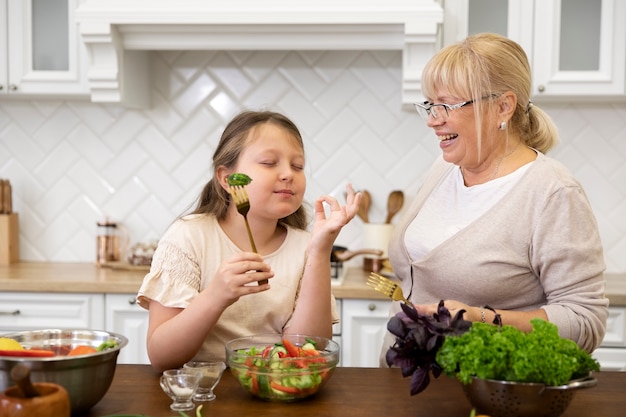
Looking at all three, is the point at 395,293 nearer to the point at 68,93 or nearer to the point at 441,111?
the point at 441,111

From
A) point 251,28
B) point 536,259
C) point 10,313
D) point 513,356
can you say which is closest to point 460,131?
point 536,259

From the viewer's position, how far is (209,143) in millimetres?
3461

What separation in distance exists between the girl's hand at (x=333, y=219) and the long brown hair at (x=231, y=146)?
270 millimetres

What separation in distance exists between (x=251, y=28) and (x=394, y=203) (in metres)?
0.99

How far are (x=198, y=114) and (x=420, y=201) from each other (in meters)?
1.68

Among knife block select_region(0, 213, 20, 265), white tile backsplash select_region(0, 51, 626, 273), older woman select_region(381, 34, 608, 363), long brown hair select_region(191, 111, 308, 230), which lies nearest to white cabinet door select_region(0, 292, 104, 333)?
knife block select_region(0, 213, 20, 265)

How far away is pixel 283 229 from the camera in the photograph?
2.00 meters

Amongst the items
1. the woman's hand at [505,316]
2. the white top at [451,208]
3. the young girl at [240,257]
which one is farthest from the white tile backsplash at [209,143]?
the woman's hand at [505,316]

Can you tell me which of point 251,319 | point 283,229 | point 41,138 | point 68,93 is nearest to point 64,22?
point 68,93

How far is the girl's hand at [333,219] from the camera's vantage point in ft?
5.24

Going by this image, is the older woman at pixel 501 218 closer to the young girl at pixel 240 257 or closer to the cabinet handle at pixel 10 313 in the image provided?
the young girl at pixel 240 257

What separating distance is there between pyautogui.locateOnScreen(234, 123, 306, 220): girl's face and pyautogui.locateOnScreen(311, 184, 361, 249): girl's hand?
95 millimetres

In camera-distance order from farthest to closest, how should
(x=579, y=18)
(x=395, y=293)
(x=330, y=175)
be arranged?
(x=330, y=175) → (x=579, y=18) → (x=395, y=293)

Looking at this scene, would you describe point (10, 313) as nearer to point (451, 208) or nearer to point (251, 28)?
point (251, 28)
